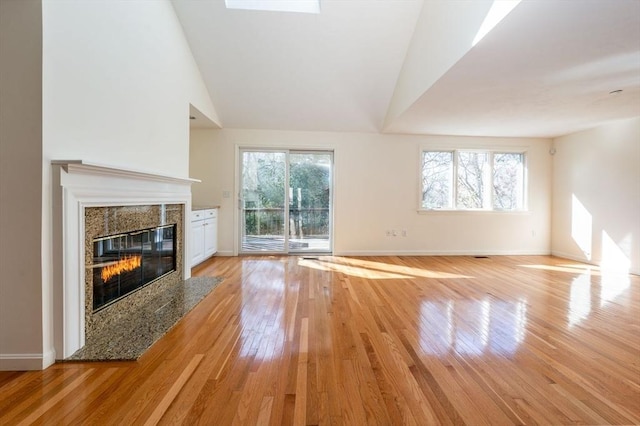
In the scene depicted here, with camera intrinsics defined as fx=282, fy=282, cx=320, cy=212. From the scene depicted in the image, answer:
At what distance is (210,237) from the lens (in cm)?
475

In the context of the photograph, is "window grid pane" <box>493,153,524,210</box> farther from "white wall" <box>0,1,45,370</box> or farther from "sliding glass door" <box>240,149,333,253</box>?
"white wall" <box>0,1,45,370</box>

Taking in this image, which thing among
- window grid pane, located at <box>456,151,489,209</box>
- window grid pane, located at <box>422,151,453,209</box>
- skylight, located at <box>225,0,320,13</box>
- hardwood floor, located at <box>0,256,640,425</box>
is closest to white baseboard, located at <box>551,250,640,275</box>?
hardwood floor, located at <box>0,256,640,425</box>

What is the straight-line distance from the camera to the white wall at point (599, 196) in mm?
4211

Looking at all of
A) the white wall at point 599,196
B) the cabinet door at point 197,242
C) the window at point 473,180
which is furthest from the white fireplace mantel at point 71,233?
the white wall at point 599,196

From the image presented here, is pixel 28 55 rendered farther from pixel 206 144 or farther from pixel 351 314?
pixel 206 144

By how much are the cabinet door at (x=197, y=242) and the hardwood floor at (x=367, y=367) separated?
1179 mm

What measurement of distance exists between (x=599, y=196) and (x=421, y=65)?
392cm

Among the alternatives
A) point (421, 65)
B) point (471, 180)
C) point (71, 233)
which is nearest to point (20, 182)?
point (71, 233)

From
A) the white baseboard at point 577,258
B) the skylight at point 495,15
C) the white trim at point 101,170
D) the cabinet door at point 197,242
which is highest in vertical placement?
the skylight at point 495,15

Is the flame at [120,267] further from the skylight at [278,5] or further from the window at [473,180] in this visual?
the window at [473,180]

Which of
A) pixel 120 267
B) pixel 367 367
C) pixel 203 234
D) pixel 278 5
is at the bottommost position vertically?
pixel 367 367

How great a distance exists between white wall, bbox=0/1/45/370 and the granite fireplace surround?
0.29m

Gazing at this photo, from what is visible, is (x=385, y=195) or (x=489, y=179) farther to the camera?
(x=489, y=179)

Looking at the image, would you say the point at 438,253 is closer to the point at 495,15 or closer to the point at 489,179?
the point at 489,179
